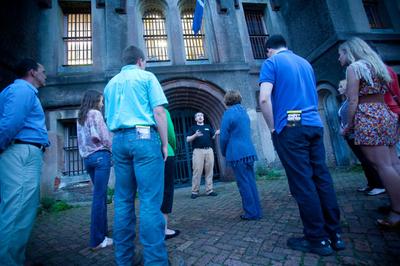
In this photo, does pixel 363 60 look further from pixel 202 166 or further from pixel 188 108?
pixel 188 108

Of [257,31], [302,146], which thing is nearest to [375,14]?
[257,31]

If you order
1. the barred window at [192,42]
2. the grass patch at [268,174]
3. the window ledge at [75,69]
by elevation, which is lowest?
the grass patch at [268,174]

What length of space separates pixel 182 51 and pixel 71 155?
17.5 feet

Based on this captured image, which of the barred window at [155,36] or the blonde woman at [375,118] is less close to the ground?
the barred window at [155,36]

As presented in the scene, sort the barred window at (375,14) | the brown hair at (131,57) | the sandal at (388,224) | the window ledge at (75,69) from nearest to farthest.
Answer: the sandal at (388,224) < the brown hair at (131,57) < the window ledge at (75,69) < the barred window at (375,14)

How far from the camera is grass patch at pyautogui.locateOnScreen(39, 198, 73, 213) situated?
17.2 feet

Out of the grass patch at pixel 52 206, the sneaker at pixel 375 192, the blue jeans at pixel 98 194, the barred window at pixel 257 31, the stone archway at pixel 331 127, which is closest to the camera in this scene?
the blue jeans at pixel 98 194

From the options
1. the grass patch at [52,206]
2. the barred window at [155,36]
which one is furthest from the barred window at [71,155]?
the barred window at [155,36]

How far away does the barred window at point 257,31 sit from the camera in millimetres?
9109

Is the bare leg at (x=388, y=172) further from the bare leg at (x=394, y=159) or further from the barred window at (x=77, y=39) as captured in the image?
the barred window at (x=77, y=39)

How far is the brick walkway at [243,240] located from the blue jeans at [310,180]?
0.23 meters

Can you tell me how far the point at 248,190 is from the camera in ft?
9.63

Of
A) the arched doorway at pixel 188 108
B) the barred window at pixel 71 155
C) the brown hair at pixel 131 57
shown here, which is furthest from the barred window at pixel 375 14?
the barred window at pixel 71 155

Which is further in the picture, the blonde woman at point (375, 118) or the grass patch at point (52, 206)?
the grass patch at point (52, 206)
